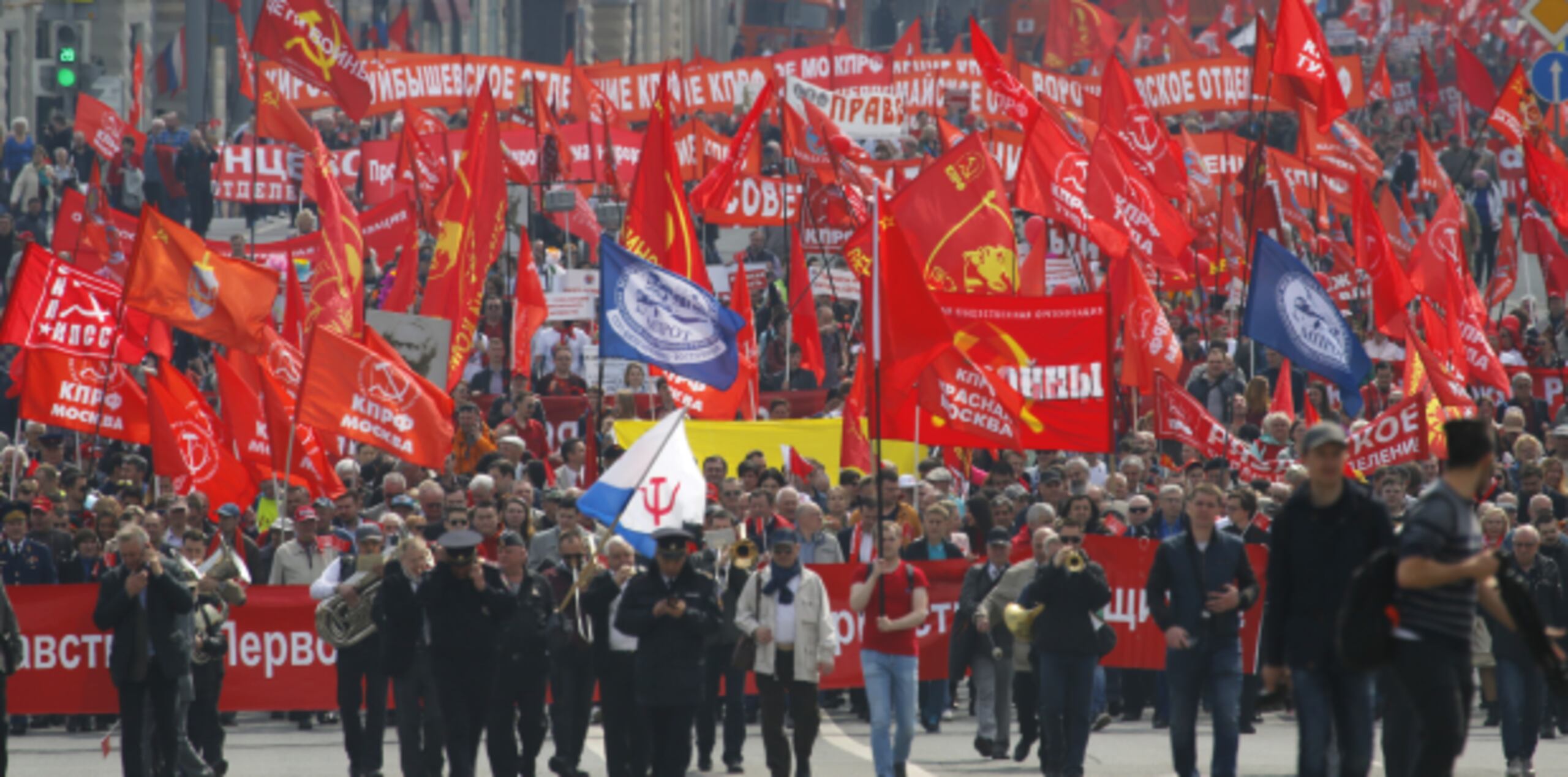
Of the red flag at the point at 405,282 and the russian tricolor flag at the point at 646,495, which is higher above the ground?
the red flag at the point at 405,282

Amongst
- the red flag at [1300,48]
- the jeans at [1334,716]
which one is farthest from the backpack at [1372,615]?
the red flag at [1300,48]

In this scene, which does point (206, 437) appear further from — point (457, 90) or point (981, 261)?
point (457, 90)

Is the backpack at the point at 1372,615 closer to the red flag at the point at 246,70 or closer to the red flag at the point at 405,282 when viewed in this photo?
the red flag at the point at 405,282

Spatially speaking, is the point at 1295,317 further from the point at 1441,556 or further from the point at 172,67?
the point at 172,67

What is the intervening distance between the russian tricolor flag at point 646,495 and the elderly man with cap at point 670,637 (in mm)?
738

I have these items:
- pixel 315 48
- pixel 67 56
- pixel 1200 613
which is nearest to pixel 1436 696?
pixel 1200 613

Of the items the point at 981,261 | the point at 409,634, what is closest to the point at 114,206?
the point at 981,261

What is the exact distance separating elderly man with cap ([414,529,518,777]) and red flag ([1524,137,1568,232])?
1392cm

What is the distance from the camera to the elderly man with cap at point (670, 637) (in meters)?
12.2

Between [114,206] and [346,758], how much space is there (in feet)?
58.3

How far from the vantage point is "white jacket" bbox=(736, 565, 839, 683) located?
42.3ft

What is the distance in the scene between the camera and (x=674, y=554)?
12.2 metres

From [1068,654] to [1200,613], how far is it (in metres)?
1.55

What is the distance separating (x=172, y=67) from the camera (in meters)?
42.8
